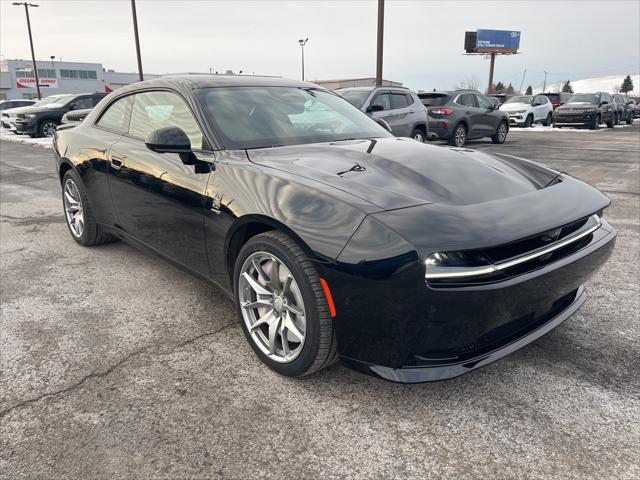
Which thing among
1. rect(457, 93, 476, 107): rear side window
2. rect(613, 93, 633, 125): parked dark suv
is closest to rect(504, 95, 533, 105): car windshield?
rect(613, 93, 633, 125): parked dark suv

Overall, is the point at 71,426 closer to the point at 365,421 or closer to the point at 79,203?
the point at 365,421

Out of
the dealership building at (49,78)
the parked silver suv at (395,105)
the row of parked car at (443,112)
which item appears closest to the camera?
the parked silver suv at (395,105)

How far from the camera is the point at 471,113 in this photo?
13367 mm

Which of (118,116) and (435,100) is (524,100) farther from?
(118,116)

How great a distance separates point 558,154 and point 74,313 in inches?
452

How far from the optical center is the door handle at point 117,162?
11.7 ft

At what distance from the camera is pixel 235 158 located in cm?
273

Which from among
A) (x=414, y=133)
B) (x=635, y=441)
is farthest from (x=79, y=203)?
(x=414, y=133)

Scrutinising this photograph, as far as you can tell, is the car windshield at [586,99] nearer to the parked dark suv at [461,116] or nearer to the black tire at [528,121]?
the black tire at [528,121]

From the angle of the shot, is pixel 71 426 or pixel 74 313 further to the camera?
pixel 74 313

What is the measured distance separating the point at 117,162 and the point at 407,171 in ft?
7.26

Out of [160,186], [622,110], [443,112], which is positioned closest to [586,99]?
[622,110]

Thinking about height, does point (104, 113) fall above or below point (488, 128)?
above

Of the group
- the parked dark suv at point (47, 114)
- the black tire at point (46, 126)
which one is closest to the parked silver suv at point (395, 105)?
the parked dark suv at point (47, 114)
